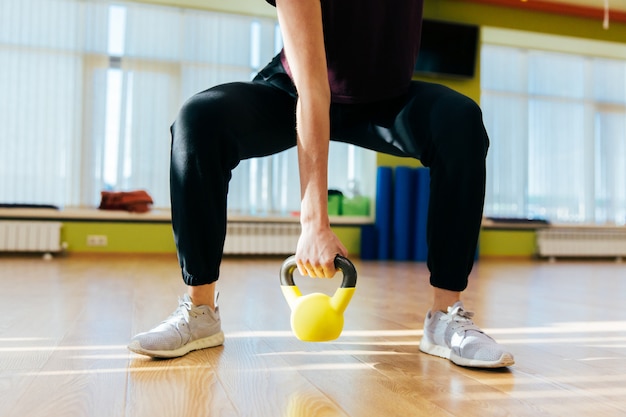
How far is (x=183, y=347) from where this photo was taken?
1.27 m

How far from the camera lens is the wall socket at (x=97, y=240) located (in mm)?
4988

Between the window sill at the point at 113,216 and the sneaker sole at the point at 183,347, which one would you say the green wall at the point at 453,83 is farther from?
the sneaker sole at the point at 183,347

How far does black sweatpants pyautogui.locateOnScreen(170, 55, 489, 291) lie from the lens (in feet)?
4.16

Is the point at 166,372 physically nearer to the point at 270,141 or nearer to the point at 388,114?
the point at 270,141

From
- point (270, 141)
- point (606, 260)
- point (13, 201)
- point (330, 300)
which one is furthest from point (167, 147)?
point (606, 260)

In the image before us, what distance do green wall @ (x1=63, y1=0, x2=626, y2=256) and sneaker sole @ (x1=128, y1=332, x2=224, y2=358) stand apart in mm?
3899

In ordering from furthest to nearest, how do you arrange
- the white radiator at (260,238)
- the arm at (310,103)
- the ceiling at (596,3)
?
the ceiling at (596,3) < the white radiator at (260,238) < the arm at (310,103)

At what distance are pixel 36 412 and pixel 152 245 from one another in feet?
14.5

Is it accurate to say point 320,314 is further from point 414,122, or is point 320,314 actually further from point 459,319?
point 414,122

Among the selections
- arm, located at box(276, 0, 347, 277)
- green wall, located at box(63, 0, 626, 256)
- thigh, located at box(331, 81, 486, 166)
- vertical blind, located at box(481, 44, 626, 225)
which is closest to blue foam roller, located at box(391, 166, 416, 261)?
green wall, located at box(63, 0, 626, 256)

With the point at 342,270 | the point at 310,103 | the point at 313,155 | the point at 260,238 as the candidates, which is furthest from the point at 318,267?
the point at 260,238

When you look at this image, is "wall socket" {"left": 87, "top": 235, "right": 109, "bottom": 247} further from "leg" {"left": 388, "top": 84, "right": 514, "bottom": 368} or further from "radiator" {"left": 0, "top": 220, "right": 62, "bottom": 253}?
"leg" {"left": 388, "top": 84, "right": 514, "bottom": 368}

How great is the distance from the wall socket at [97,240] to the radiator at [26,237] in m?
0.31

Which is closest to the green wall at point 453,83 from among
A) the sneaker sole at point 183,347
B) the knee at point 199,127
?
the sneaker sole at point 183,347
